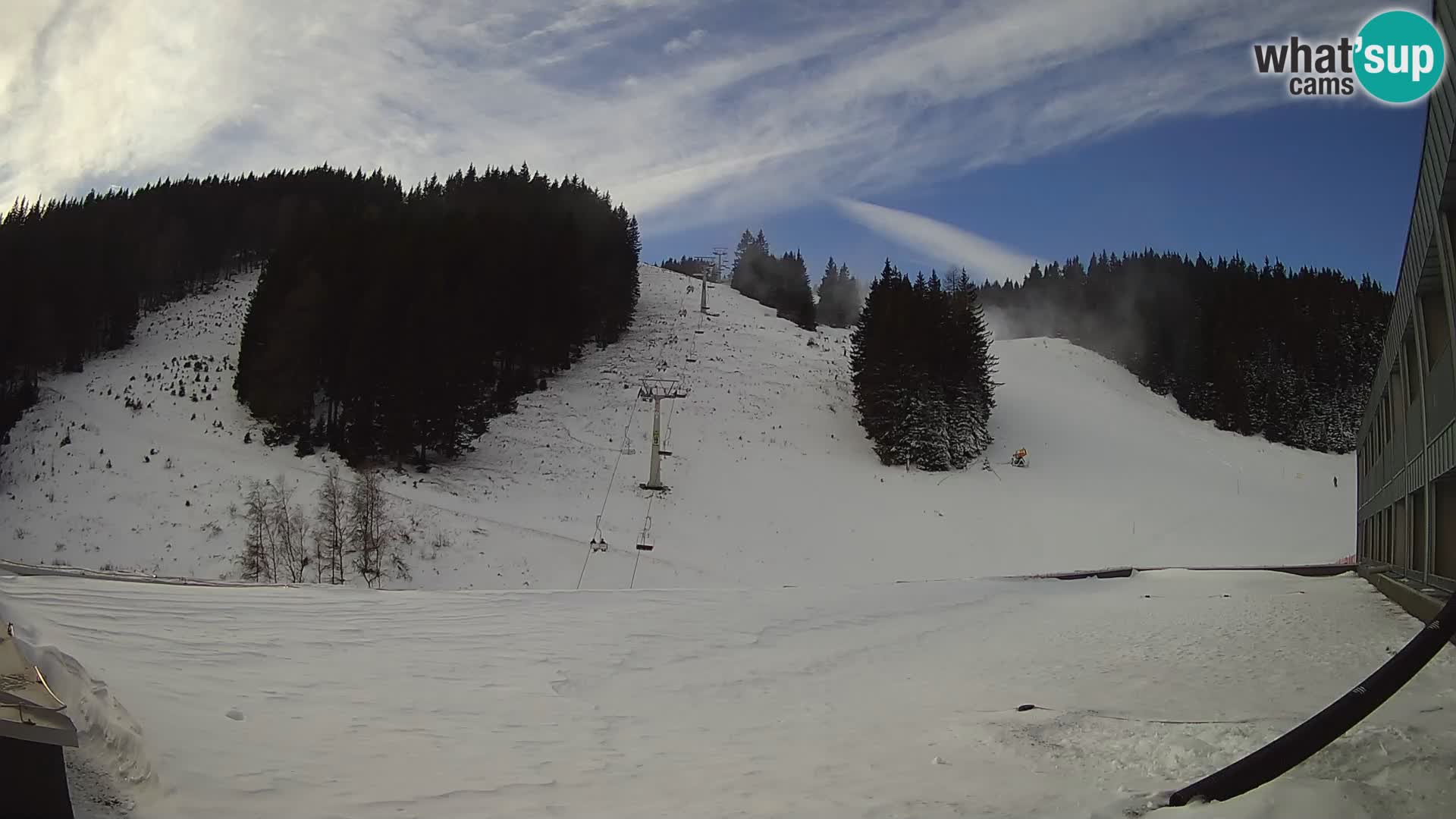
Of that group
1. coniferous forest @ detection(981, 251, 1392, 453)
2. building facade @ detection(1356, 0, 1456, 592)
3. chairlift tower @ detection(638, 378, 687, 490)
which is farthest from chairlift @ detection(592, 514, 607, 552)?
coniferous forest @ detection(981, 251, 1392, 453)

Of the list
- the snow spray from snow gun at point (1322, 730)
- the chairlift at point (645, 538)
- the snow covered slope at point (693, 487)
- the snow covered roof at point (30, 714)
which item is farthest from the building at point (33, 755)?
the chairlift at point (645, 538)

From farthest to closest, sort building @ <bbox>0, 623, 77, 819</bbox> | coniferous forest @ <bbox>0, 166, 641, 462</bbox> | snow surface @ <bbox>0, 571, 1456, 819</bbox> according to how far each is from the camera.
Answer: coniferous forest @ <bbox>0, 166, 641, 462</bbox>
snow surface @ <bbox>0, 571, 1456, 819</bbox>
building @ <bbox>0, 623, 77, 819</bbox>

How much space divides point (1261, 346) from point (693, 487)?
145ft

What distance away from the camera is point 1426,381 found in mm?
10992

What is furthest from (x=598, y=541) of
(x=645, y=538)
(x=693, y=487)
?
(x=693, y=487)

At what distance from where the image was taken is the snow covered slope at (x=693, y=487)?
25.5 metres

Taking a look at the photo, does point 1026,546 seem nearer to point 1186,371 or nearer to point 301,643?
point 301,643

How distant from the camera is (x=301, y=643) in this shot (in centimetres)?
843

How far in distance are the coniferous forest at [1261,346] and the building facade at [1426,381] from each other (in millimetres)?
41128

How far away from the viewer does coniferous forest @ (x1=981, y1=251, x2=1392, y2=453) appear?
54.2m

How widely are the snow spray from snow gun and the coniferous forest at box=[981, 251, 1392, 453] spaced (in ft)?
179

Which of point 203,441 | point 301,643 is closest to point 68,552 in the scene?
point 203,441

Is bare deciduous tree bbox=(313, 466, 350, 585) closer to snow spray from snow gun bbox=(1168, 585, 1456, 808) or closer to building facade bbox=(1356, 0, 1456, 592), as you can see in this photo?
snow spray from snow gun bbox=(1168, 585, 1456, 808)

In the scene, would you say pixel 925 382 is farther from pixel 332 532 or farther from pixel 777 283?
pixel 777 283
